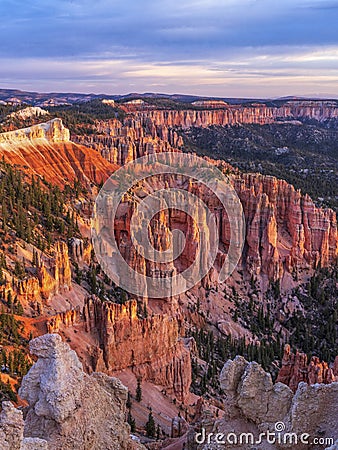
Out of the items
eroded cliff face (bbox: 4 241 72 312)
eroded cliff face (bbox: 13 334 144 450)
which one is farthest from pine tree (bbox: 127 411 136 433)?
eroded cliff face (bbox: 13 334 144 450)

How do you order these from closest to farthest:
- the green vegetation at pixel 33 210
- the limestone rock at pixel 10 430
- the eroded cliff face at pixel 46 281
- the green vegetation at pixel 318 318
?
the limestone rock at pixel 10 430 → the eroded cliff face at pixel 46 281 → the green vegetation at pixel 33 210 → the green vegetation at pixel 318 318

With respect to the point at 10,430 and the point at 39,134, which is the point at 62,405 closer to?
the point at 10,430

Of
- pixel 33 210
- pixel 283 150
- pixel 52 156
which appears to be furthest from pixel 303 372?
pixel 283 150

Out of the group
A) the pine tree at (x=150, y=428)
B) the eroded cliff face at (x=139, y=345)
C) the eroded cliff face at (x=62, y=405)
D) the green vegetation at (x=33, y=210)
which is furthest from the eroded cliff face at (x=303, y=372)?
the green vegetation at (x=33, y=210)

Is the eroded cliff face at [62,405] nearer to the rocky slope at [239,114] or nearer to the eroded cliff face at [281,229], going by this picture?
the eroded cliff face at [281,229]

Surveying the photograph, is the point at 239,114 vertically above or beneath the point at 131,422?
above

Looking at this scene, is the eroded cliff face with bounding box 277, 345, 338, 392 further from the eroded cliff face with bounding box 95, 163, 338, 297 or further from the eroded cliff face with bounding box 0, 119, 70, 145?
the eroded cliff face with bounding box 0, 119, 70, 145
